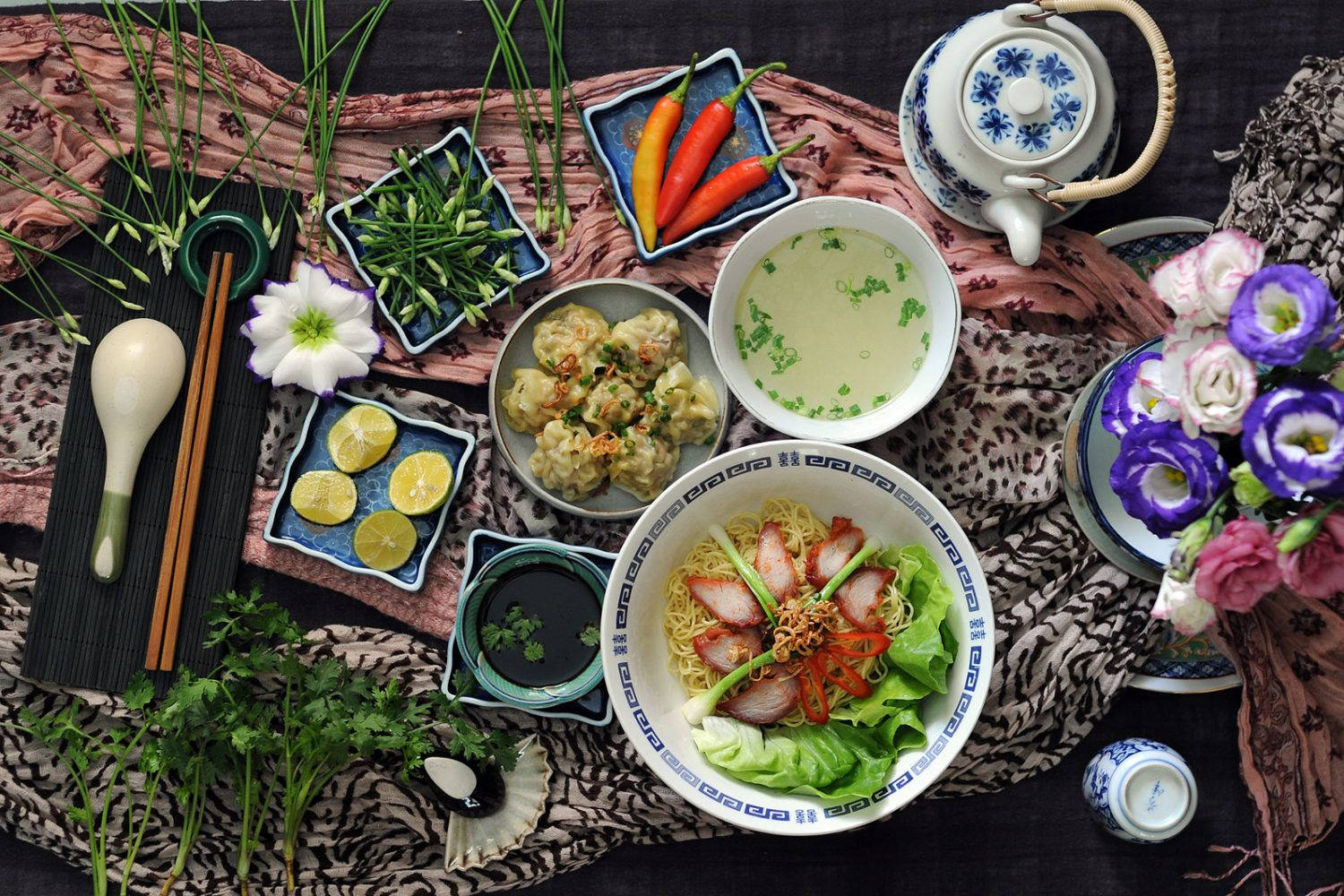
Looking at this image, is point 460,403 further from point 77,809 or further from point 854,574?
point 77,809

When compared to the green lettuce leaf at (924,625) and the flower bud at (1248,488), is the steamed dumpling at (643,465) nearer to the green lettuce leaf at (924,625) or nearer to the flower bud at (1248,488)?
the green lettuce leaf at (924,625)

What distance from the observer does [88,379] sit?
7.86 ft

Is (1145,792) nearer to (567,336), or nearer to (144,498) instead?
(567,336)

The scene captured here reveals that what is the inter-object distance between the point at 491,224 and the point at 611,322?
348 millimetres

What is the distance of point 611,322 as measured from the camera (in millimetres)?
2363

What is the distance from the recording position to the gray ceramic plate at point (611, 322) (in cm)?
230

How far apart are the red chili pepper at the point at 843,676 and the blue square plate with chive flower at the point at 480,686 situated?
486mm

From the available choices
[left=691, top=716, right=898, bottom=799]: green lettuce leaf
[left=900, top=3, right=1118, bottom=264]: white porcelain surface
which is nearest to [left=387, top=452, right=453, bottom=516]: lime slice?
[left=691, top=716, right=898, bottom=799]: green lettuce leaf

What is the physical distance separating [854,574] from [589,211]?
3.28ft

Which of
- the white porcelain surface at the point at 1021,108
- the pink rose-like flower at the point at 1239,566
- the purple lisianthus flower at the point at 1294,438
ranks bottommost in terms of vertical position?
the pink rose-like flower at the point at 1239,566

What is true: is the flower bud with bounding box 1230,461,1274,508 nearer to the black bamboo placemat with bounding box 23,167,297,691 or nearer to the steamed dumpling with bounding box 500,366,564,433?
the steamed dumpling with bounding box 500,366,564,433

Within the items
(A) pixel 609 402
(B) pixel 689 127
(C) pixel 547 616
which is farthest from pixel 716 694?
(B) pixel 689 127

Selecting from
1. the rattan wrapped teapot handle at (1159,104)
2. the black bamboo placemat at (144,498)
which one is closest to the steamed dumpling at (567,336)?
the black bamboo placemat at (144,498)

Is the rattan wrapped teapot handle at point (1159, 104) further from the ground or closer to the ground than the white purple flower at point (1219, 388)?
further from the ground
